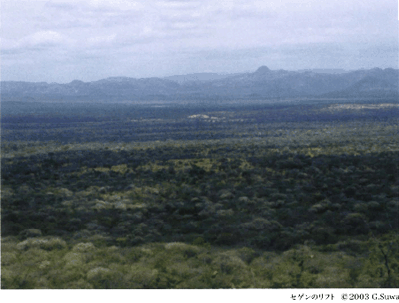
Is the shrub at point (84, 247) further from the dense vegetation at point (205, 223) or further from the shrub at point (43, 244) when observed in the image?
the shrub at point (43, 244)

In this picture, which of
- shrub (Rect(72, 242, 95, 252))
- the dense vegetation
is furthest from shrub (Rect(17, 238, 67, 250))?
shrub (Rect(72, 242, 95, 252))

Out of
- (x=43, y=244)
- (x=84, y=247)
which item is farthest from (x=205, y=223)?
(x=43, y=244)

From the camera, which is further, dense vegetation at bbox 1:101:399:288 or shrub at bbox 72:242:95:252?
shrub at bbox 72:242:95:252

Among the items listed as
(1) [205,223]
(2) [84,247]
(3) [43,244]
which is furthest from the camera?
(1) [205,223]

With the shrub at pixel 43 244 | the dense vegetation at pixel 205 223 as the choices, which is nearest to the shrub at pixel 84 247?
the dense vegetation at pixel 205 223

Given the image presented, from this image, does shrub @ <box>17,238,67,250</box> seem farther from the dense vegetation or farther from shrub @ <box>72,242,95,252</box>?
shrub @ <box>72,242,95,252</box>

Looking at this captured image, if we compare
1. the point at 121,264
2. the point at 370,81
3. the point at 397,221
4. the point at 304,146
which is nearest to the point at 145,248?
the point at 121,264

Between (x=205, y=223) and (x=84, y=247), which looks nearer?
(x=84, y=247)

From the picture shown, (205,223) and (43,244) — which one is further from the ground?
(43,244)

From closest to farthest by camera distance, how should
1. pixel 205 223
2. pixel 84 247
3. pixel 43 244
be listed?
1. pixel 84 247
2. pixel 43 244
3. pixel 205 223

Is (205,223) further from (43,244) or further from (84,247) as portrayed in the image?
(43,244)

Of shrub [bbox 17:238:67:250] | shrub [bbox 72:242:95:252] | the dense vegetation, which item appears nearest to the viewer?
the dense vegetation
